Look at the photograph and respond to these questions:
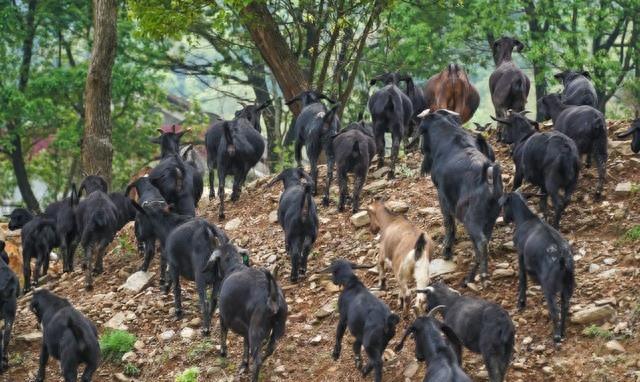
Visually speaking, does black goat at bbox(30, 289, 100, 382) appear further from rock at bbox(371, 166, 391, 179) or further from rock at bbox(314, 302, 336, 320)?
rock at bbox(371, 166, 391, 179)

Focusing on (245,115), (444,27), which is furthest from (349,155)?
(444,27)

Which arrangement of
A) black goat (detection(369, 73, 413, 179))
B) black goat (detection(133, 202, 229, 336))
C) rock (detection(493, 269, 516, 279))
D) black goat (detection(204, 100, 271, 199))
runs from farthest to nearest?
black goat (detection(204, 100, 271, 199)), black goat (detection(369, 73, 413, 179)), black goat (detection(133, 202, 229, 336)), rock (detection(493, 269, 516, 279))

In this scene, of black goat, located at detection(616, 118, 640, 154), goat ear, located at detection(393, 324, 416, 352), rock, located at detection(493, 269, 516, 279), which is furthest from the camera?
black goat, located at detection(616, 118, 640, 154)

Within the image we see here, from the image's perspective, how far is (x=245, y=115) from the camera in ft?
60.9

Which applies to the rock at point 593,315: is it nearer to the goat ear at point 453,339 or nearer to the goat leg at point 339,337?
the goat ear at point 453,339

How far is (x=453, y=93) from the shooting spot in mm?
18625

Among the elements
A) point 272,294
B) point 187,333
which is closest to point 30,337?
point 187,333

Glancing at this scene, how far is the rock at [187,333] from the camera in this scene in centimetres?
1297

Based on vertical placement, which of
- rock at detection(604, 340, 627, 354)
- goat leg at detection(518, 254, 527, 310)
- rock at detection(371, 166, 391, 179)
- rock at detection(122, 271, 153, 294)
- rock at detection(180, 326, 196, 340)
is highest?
rock at detection(371, 166, 391, 179)

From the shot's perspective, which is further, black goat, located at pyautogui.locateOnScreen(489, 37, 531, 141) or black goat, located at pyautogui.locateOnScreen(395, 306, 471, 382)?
black goat, located at pyautogui.locateOnScreen(489, 37, 531, 141)

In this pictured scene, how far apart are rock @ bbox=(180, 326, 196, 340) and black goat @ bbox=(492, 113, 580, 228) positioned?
4963 mm

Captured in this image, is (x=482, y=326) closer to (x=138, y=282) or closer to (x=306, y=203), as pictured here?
(x=306, y=203)

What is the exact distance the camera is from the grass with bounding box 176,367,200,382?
11719 mm

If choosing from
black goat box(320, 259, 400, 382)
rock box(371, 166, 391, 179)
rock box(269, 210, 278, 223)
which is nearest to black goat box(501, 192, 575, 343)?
black goat box(320, 259, 400, 382)
